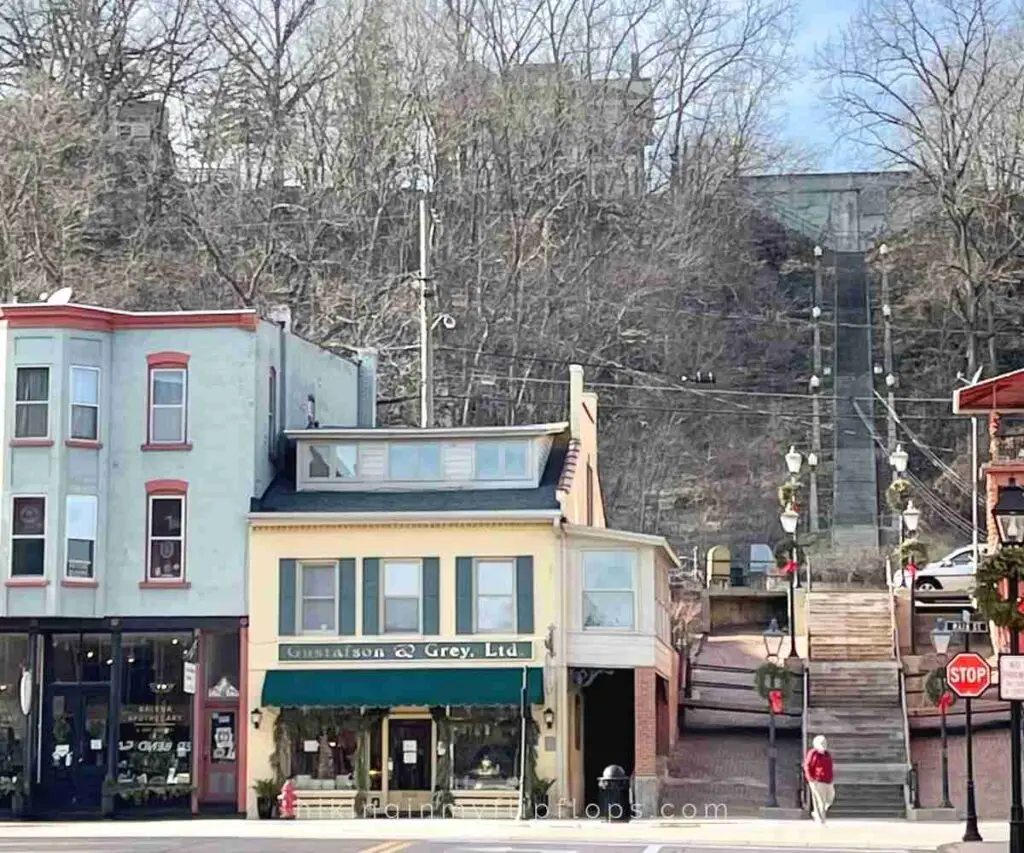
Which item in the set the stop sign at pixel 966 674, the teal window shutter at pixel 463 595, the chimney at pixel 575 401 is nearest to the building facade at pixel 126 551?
the teal window shutter at pixel 463 595

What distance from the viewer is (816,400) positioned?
71.5 m

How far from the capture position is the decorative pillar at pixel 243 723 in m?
37.9

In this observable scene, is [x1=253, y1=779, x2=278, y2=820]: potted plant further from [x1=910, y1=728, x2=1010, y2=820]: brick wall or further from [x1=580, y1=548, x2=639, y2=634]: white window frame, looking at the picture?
[x1=910, y1=728, x2=1010, y2=820]: brick wall

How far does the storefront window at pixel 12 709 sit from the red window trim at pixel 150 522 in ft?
8.89

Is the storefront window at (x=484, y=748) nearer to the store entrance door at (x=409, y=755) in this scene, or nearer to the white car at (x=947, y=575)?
the store entrance door at (x=409, y=755)

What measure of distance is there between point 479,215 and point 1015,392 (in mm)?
27255

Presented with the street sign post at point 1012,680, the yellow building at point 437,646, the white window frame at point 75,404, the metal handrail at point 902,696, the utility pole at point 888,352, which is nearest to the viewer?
the street sign post at point 1012,680

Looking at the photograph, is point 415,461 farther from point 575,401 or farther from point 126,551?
point 126,551

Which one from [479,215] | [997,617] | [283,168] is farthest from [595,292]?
[997,617]

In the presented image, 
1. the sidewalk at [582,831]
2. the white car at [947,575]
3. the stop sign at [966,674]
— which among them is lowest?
the sidewalk at [582,831]

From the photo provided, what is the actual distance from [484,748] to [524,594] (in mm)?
3034

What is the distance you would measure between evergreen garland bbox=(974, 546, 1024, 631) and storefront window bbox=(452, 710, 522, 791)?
12773mm

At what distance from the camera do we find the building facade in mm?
38500

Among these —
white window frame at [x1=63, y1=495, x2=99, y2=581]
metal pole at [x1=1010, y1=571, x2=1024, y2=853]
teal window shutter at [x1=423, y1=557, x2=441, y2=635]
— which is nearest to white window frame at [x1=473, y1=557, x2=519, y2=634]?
teal window shutter at [x1=423, y1=557, x2=441, y2=635]
